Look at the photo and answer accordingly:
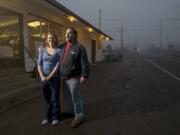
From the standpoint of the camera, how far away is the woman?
425 cm

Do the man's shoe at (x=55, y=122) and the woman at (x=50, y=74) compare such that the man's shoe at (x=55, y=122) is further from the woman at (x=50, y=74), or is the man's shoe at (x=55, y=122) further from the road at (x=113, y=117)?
the road at (x=113, y=117)

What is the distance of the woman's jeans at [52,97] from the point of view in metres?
4.33

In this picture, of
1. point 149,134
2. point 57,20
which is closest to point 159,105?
point 149,134

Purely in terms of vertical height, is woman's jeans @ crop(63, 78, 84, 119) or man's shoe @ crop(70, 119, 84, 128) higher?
woman's jeans @ crop(63, 78, 84, 119)

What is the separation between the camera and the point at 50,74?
4.26 meters

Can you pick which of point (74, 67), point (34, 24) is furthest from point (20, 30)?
point (74, 67)

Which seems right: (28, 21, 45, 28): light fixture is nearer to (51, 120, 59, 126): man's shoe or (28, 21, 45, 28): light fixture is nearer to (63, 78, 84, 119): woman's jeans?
(63, 78, 84, 119): woman's jeans

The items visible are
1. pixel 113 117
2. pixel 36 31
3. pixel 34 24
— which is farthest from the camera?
pixel 36 31

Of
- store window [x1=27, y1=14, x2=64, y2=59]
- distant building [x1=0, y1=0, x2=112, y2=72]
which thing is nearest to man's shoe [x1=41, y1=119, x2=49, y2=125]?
distant building [x1=0, y1=0, x2=112, y2=72]

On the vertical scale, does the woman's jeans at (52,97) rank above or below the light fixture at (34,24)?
below

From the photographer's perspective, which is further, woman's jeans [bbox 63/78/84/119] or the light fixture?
the light fixture

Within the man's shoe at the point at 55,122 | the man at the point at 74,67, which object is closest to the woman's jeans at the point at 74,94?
the man at the point at 74,67

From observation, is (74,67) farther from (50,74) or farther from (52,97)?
(52,97)

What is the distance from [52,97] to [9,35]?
547cm
